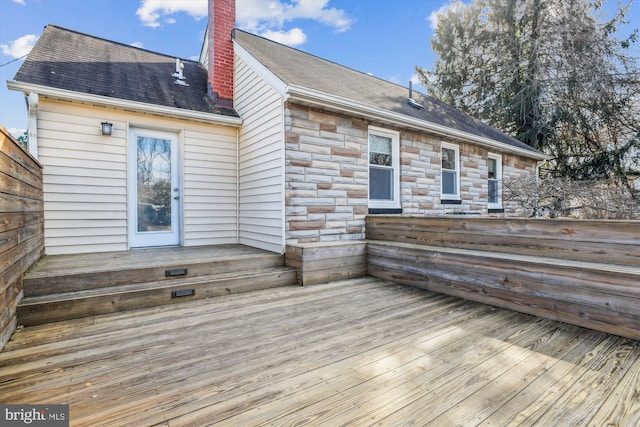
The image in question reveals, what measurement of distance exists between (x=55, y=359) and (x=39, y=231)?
243 cm

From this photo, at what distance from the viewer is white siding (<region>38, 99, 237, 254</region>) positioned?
4.21 metres

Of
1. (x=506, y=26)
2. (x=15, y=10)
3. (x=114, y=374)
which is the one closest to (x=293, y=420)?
(x=114, y=374)

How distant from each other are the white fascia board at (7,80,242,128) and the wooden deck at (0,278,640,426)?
3055mm

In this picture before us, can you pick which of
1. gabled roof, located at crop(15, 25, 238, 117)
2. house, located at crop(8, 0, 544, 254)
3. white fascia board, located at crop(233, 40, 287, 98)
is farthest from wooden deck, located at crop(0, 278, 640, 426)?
gabled roof, located at crop(15, 25, 238, 117)

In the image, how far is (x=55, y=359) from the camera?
6.91 feet

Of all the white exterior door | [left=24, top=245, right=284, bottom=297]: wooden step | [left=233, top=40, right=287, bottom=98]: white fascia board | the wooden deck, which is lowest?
the wooden deck

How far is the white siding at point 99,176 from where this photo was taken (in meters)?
4.21

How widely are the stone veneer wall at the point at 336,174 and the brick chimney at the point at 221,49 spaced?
6.97 ft

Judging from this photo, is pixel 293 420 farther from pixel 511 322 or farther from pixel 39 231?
pixel 39 231

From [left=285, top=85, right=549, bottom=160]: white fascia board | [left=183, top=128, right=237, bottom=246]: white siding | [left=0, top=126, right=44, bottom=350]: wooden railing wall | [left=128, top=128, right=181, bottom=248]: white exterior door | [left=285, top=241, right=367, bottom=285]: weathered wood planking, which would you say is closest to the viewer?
[left=0, top=126, right=44, bottom=350]: wooden railing wall

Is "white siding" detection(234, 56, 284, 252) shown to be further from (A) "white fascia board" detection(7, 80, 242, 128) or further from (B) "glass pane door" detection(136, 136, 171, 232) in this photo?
(B) "glass pane door" detection(136, 136, 171, 232)

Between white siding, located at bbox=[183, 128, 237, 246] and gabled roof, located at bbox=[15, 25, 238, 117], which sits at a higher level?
gabled roof, located at bbox=[15, 25, 238, 117]
